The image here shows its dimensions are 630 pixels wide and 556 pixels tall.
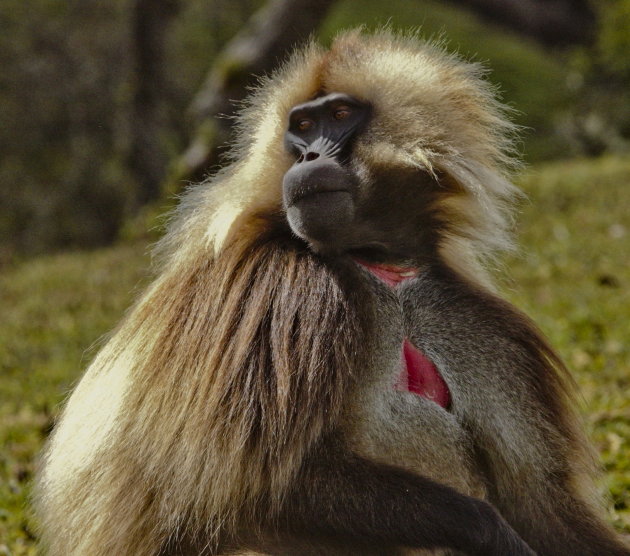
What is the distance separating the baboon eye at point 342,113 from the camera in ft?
10.6

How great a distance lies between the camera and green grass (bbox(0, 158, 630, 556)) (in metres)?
4.67

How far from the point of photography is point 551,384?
325cm

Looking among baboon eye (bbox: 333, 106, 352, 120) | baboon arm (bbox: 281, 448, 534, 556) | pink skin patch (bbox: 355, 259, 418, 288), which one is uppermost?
baboon eye (bbox: 333, 106, 352, 120)

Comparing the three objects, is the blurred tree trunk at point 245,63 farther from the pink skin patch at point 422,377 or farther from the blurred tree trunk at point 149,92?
the pink skin patch at point 422,377

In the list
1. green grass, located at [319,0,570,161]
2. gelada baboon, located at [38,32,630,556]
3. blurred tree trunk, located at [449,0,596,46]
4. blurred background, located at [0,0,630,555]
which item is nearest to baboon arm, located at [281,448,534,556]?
gelada baboon, located at [38,32,630,556]

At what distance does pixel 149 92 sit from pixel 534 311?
797cm

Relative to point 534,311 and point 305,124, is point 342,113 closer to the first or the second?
point 305,124

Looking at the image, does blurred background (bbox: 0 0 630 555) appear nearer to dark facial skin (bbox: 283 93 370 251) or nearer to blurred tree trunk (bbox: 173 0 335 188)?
blurred tree trunk (bbox: 173 0 335 188)

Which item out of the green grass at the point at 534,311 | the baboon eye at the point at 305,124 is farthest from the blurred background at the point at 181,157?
the baboon eye at the point at 305,124

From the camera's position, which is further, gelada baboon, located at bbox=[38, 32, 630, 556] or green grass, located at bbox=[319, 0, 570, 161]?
green grass, located at bbox=[319, 0, 570, 161]

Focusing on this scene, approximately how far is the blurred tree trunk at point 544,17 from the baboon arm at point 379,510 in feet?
66.3

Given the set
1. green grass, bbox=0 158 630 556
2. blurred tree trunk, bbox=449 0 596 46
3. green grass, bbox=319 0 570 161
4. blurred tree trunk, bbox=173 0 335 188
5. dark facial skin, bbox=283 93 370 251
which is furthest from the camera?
blurred tree trunk, bbox=449 0 596 46

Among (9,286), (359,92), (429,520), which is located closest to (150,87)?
(9,286)

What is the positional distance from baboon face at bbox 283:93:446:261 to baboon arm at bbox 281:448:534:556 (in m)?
0.71
